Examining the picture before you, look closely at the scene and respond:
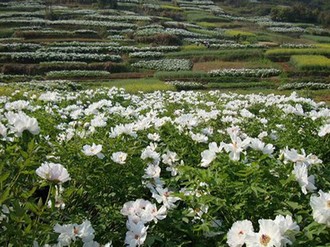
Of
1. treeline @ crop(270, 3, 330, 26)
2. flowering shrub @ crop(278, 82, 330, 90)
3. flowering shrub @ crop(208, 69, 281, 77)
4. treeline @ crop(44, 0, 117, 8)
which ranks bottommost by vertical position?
treeline @ crop(270, 3, 330, 26)

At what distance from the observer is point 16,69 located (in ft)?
91.5

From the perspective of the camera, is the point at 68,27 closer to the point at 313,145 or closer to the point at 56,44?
the point at 56,44

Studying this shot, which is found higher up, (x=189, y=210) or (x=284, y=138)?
(x=189, y=210)

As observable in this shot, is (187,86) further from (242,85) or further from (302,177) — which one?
(302,177)

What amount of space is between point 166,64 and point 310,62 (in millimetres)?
10726

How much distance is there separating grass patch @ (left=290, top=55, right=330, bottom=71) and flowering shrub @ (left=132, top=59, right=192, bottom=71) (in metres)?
8.01

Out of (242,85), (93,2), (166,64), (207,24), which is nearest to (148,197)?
(242,85)

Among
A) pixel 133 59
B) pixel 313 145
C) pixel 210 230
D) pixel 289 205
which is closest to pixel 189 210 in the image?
pixel 210 230

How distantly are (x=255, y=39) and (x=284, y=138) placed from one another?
4241 centimetres

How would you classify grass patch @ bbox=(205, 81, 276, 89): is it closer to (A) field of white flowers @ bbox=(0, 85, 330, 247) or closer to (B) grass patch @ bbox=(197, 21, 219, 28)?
(A) field of white flowers @ bbox=(0, 85, 330, 247)

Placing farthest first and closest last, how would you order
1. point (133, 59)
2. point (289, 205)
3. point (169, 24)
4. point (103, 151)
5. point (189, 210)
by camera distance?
point (169, 24)
point (133, 59)
point (103, 151)
point (189, 210)
point (289, 205)

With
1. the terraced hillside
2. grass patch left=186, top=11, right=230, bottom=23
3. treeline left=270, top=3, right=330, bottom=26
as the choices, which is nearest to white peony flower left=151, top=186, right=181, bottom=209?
the terraced hillside

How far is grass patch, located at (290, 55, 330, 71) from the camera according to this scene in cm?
2869

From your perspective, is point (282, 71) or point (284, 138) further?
point (282, 71)
